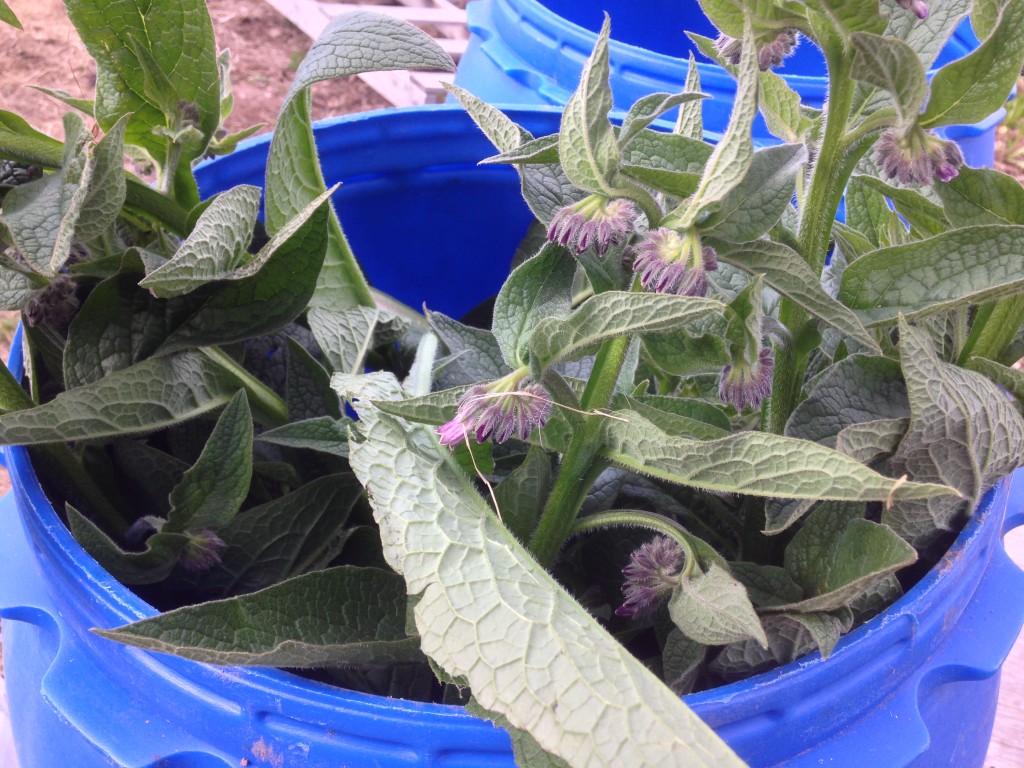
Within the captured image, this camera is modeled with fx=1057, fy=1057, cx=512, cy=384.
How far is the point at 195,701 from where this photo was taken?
41cm

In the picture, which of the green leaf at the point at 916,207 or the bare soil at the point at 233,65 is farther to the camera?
the bare soil at the point at 233,65

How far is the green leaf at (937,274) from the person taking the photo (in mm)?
411

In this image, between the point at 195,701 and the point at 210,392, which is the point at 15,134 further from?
the point at 195,701

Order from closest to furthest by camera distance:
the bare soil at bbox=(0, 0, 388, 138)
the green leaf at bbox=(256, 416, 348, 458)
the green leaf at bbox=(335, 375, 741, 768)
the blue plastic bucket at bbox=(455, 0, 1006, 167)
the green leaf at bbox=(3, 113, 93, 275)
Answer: the green leaf at bbox=(335, 375, 741, 768), the green leaf at bbox=(3, 113, 93, 275), the green leaf at bbox=(256, 416, 348, 458), the blue plastic bucket at bbox=(455, 0, 1006, 167), the bare soil at bbox=(0, 0, 388, 138)

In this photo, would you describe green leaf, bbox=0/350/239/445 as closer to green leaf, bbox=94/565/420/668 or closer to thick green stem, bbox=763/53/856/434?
green leaf, bbox=94/565/420/668

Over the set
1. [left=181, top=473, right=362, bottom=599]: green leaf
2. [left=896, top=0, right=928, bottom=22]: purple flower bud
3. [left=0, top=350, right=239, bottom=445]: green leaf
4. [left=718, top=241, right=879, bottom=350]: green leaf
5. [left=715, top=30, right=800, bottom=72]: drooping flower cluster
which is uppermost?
[left=896, top=0, right=928, bottom=22]: purple flower bud

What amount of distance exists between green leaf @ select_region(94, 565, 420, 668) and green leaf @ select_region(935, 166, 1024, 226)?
0.29 m

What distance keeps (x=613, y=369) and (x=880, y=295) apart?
123 millimetres

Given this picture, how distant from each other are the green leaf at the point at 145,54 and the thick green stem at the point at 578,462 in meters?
0.25

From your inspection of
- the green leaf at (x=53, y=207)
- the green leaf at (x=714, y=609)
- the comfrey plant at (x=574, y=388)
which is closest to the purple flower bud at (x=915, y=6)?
the comfrey plant at (x=574, y=388)

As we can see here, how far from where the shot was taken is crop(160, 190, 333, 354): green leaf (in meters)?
0.50

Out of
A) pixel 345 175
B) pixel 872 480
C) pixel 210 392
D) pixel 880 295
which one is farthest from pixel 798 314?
pixel 345 175

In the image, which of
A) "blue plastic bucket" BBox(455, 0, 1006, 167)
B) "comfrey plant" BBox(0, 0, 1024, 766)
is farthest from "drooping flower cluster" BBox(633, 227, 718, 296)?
"blue plastic bucket" BBox(455, 0, 1006, 167)

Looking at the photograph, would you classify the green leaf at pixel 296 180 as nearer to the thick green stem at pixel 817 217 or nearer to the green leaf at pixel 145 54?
the green leaf at pixel 145 54
